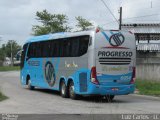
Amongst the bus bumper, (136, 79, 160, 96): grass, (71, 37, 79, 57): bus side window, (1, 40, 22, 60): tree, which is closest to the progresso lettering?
the bus bumper

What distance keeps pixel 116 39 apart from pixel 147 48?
23702 mm

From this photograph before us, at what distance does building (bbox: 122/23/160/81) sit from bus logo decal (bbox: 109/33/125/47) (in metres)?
15.3

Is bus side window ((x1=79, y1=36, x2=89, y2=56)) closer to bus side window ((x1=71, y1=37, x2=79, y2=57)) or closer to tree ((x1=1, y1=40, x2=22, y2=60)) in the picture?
bus side window ((x1=71, y1=37, x2=79, y2=57))

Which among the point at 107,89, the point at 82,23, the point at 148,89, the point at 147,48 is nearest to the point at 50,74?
the point at 107,89

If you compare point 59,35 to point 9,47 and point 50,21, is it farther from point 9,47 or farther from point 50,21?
point 9,47

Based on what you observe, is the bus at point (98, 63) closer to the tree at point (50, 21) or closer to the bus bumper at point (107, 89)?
the bus bumper at point (107, 89)

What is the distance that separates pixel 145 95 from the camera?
27.9 meters

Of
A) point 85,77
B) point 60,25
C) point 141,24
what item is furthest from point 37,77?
point 60,25

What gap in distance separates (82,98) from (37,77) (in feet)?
19.7

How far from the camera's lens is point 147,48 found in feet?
152

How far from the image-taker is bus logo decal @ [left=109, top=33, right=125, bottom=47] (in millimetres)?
22906

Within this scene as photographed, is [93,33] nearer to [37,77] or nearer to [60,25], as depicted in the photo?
[37,77]

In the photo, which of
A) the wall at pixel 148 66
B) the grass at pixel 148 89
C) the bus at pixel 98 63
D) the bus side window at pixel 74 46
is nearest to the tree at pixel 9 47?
the wall at pixel 148 66

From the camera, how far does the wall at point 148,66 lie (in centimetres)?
3819
